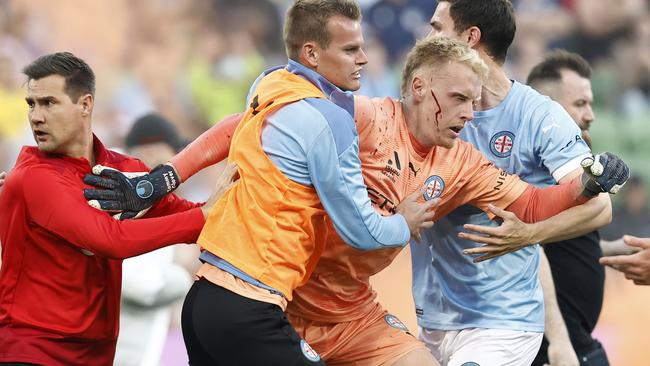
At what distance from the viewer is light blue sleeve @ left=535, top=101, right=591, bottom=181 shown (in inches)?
193

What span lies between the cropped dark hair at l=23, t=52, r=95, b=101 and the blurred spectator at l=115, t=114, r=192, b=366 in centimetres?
209

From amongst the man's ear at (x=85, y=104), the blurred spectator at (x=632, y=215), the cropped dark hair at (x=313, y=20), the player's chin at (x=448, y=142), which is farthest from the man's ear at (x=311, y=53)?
the blurred spectator at (x=632, y=215)

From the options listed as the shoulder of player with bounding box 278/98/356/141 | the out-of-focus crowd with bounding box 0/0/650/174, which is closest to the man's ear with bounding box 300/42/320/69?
the shoulder of player with bounding box 278/98/356/141

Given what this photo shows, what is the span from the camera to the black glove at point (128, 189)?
4426 millimetres

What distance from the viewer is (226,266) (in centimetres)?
412

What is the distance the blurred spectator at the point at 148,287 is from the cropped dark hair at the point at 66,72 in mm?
2095

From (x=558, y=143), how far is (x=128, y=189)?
6.45 ft

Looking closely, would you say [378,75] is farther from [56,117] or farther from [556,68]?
[56,117]

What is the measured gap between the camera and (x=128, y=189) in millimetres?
4504

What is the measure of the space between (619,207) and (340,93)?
6926 millimetres

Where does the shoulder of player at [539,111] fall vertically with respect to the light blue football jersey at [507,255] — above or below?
above

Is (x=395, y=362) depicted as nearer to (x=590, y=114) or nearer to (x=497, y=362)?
(x=497, y=362)

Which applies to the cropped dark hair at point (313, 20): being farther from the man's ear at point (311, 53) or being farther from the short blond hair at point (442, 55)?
the short blond hair at point (442, 55)

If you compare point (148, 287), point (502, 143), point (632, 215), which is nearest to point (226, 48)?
point (632, 215)
